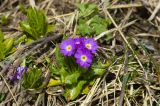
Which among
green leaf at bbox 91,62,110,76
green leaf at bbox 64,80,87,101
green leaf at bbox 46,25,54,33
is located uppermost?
green leaf at bbox 46,25,54,33

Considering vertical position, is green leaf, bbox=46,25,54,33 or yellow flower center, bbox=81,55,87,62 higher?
green leaf, bbox=46,25,54,33

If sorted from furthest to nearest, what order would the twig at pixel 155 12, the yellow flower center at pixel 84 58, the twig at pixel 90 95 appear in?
the twig at pixel 155 12 < the twig at pixel 90 95 < the yellow flower center at pixel 84 58

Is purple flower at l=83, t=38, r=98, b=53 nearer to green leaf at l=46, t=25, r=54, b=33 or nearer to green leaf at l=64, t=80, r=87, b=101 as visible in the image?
green leaf at l=64, t=80, r=87, b=101

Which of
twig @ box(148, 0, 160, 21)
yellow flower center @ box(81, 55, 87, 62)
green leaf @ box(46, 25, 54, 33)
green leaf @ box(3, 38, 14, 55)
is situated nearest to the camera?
yellow flower center @ box(81, 55, 87, 62)

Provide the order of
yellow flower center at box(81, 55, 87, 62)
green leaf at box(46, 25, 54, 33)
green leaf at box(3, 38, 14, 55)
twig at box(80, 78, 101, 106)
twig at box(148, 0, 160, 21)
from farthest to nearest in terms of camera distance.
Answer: twig at box(148, 0, 160, 21), green leaf at box(46, 25, 54, 33), green leaf at box(3, 38, 14, 55), twig at box(80, 78, 101, 106), yellow flower center at box(81, 55, 87, 62)

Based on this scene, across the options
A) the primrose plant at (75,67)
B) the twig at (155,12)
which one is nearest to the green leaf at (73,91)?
the primrose plant at (75,67)

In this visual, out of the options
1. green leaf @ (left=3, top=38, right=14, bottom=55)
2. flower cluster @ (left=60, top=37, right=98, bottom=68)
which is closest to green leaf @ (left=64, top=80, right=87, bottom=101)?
flower cluster @ (left=60, top=37, right=98, bottom=68)

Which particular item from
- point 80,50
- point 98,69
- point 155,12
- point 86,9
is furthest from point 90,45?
point 155,12

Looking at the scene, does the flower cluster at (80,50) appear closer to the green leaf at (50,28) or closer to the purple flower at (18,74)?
the purple flower at (18,74)
